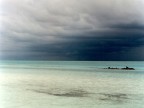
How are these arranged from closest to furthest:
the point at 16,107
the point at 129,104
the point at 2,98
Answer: the point at 16,107, the point at 129,104, the point at 2,98

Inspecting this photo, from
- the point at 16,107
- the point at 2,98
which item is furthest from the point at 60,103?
the point at 2,98

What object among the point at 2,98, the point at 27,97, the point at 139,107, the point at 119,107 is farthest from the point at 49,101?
the point at 139,107

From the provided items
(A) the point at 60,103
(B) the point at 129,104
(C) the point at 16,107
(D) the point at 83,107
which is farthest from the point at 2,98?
(B) the point at 129,104

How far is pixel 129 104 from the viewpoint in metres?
11.1

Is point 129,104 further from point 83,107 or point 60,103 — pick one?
point 60,103

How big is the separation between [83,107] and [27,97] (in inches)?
135

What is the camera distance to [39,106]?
1055 centimetres

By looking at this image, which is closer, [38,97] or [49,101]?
[49,101]

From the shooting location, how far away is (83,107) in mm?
10422

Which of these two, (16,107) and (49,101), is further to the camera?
(49,101)

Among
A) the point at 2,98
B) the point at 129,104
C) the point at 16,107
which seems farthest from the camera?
the point at 2,98

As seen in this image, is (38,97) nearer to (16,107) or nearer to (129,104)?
(16,107)

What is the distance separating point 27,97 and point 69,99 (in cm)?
227

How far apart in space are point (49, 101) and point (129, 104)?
365 cm
